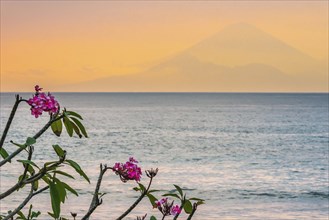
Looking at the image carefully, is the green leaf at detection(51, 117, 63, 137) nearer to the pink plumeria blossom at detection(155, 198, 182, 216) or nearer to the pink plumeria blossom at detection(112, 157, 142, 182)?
the pink plumeria blossom at detection(112, 157, 142, 182)

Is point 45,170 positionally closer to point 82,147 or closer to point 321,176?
point 321,176

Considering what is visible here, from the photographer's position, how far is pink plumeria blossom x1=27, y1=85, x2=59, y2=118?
11.2ft

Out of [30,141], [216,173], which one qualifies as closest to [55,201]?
[30,141]

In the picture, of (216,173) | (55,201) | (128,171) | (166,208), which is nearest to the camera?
(55,201)

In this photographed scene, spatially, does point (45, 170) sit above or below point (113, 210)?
above

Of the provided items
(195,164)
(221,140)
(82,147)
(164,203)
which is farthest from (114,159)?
(164,203)

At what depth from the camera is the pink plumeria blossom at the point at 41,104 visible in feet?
11.2

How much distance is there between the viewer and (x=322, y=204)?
1245 inches

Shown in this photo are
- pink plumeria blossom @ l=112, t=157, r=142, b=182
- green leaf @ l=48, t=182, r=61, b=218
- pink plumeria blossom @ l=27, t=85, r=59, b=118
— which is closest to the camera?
green leaf @ l=48, t=182, r=61, b=218

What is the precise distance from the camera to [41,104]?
3441 mm

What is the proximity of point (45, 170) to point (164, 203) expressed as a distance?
135cm

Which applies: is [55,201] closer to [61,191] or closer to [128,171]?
[61,191]

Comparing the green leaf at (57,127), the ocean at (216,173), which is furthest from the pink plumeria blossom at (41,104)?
the ocean at (216,173)

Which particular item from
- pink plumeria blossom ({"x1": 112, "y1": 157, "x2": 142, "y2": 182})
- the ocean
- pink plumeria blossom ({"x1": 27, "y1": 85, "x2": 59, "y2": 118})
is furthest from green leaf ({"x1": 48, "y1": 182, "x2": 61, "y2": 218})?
the ocean
